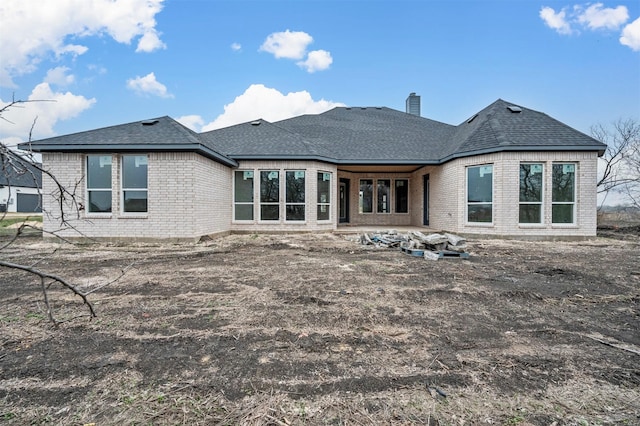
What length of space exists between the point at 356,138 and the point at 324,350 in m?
13.7

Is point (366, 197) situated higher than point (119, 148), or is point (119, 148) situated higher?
point (119, 148)

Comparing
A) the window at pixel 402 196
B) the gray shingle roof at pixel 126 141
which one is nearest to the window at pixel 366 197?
the window at pixel 402 196

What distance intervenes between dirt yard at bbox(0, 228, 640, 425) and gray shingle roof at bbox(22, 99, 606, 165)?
541 centimetres

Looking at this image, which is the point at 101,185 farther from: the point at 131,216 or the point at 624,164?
the point at 624,164

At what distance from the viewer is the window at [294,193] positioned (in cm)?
1215

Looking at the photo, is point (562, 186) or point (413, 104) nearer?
point (562, 186)

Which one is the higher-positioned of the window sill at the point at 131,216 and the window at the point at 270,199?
the window at the point at 270,199

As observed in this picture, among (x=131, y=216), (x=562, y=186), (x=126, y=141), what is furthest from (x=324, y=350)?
(x=562, y=186)

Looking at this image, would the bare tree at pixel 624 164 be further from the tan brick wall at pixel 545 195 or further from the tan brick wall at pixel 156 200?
the tan brick wall at pixel 156 200

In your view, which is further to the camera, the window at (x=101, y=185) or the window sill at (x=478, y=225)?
the window sill at (x=478, y=225)

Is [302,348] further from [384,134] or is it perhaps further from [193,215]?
[384,134]

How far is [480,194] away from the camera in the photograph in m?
10.9

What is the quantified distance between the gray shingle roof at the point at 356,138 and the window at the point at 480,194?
74 cm

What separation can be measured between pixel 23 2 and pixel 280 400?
171 inches
